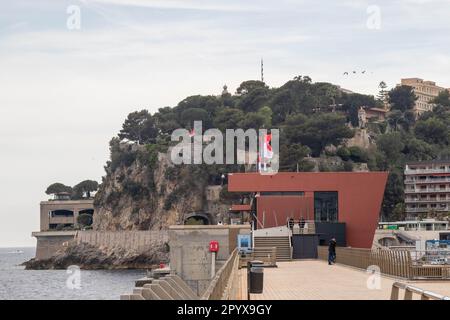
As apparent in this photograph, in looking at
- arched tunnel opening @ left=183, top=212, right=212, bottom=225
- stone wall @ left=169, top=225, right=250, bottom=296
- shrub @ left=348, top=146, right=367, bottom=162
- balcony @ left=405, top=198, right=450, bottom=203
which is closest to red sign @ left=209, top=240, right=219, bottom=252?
stone wall @ left=169, top=225, right=250, bottom=296

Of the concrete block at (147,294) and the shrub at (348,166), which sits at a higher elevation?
the shrub at (348,166)

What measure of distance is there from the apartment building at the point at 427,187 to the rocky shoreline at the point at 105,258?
43105mm

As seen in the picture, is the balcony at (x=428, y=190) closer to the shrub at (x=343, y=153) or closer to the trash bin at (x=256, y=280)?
the shrub at (x=343, y=153)

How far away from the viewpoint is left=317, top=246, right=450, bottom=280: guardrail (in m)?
34.8

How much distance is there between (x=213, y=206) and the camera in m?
170

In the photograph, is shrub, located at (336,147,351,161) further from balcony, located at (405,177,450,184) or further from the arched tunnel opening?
the arched tunnel opening

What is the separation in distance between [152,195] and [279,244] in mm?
117925

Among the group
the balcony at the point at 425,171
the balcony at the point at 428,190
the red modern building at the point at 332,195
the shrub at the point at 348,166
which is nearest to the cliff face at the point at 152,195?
the shrub at the point at 348,166

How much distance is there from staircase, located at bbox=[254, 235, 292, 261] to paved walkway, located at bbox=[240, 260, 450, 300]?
15.6 m

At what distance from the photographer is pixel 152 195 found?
17688 centimetres

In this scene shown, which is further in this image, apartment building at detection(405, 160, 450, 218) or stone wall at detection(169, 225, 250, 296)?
apartment building at detection(405, 160, 450, 218)

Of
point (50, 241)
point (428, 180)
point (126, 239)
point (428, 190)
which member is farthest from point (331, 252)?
point (50, 241)

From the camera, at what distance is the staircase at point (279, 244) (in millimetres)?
58188
